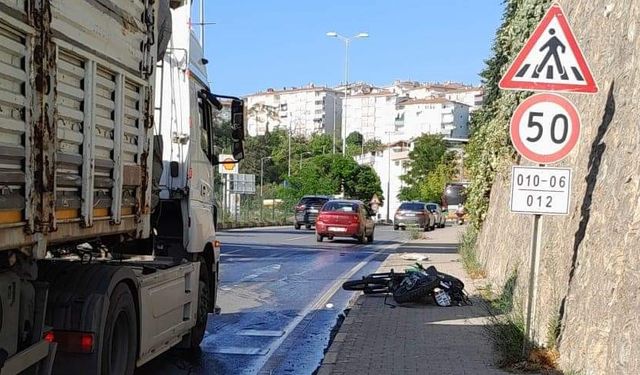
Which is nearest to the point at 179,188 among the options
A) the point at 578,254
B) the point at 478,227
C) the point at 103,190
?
the point at 103,190

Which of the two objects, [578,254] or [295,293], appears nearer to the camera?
[578,254]

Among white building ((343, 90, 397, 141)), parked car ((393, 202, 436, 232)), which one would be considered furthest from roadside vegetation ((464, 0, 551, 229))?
white building ((343, 90, 397, 141))

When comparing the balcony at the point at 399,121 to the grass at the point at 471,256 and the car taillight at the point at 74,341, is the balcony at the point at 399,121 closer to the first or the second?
the grass at the point at 471,256

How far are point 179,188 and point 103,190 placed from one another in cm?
269

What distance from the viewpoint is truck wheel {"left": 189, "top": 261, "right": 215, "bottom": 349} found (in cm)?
851

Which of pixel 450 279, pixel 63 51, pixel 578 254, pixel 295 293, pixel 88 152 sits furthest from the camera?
pixel 295 293

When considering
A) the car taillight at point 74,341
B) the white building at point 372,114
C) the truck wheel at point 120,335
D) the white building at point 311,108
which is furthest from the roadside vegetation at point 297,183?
the white building at point 372,114

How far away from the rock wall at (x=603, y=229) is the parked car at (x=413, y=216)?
34.2 m

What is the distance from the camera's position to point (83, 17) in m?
5.07

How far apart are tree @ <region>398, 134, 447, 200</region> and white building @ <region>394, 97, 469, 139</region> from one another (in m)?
68.2

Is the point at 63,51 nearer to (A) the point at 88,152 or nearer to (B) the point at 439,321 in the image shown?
(A) the point at 88,152

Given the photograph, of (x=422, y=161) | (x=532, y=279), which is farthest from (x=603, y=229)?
(x=422, y=161)

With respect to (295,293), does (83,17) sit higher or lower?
higher

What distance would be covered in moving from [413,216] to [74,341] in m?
39.5
